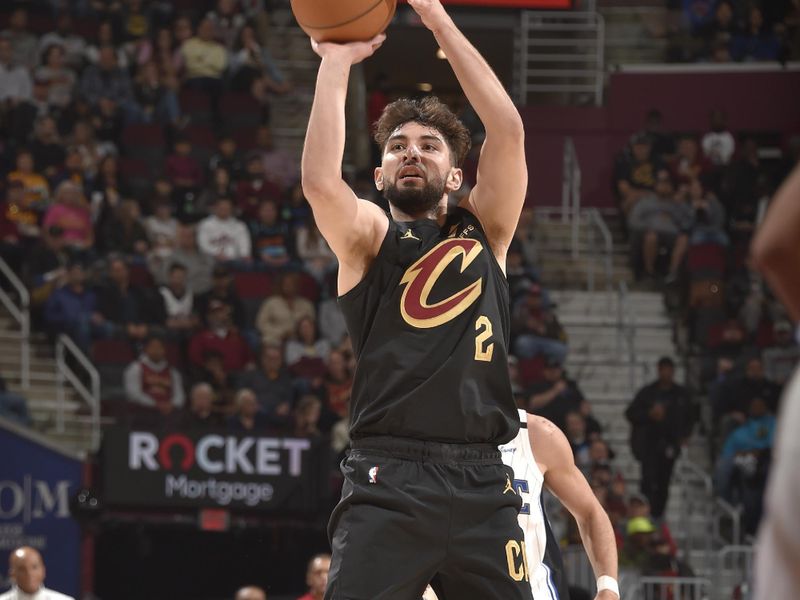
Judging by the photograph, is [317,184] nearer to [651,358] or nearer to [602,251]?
[651,358]

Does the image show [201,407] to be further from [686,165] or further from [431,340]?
[431,340]

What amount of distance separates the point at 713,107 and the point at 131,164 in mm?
7090

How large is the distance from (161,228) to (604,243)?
16.8 feet

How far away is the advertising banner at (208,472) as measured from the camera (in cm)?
1112

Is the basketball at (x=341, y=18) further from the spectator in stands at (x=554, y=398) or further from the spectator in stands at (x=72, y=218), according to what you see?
the spectator in stands at (x=72, y=218)

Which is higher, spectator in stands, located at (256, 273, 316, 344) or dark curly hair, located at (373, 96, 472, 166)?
dark curly hair, located at (373, 96, 472, 166)

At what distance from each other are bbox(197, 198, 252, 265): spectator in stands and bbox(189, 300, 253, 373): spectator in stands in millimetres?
1227

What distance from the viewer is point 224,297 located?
1324cm

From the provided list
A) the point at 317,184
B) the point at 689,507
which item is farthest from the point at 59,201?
→ the point at 317,184

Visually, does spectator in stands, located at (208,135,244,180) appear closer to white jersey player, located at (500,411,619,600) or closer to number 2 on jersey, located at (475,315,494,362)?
white jersey player, located at (500,411,619,600)

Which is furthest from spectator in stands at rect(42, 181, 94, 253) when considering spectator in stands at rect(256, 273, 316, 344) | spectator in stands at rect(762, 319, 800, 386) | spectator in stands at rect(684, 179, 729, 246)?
spectator in stands at rect(762, 319, 800, 386)

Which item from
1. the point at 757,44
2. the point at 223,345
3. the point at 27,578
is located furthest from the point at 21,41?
the point at 27,578

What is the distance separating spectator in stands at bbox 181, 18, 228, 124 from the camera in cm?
1656

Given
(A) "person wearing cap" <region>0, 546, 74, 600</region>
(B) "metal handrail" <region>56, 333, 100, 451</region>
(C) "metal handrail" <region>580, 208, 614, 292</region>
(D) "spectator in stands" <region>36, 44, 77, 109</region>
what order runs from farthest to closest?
(D) "spectator in stands" <region>36, 44, 77, 109</region>
(C) "metal handrail" <region>580, 208, 614, 292</region>
(B) "metal handrail" <region>56, 333, 100, 451</region>
(A) "person wearing cap" <region>0, 546, 74, 600</region>
